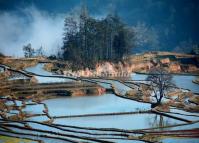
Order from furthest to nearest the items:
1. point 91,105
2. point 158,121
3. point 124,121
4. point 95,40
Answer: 1. point 95,40
2. point 91,105
3. point 158,121
4. point 124,121

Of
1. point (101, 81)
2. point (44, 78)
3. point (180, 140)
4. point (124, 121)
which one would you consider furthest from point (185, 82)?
point (180, 140)

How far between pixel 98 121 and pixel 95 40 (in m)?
30.3

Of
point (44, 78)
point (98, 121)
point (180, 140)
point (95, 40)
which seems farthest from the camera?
point (95, 40)

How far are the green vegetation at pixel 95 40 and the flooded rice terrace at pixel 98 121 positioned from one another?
60.7 ft

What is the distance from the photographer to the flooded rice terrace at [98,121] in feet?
80.8

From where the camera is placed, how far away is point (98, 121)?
92.9 feet

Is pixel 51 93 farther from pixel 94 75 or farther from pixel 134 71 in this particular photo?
pixel 134 71

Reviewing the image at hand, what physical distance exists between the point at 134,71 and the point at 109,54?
430 centimetres

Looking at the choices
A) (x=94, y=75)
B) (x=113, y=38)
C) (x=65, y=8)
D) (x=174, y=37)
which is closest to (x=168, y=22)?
(x=174, y=37)

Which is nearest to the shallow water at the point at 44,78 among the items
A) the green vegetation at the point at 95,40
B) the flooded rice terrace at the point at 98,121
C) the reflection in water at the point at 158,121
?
Result: the green vegetation at the point at 95,40

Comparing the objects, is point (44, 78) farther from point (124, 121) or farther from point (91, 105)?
point (124, 121)

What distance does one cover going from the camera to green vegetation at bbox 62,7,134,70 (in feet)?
184

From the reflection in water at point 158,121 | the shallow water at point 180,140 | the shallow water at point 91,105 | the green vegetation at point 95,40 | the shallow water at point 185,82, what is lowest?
the shallow water at point 180,140

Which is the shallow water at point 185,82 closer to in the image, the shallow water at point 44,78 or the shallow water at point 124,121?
the shallow water at point 44,78
